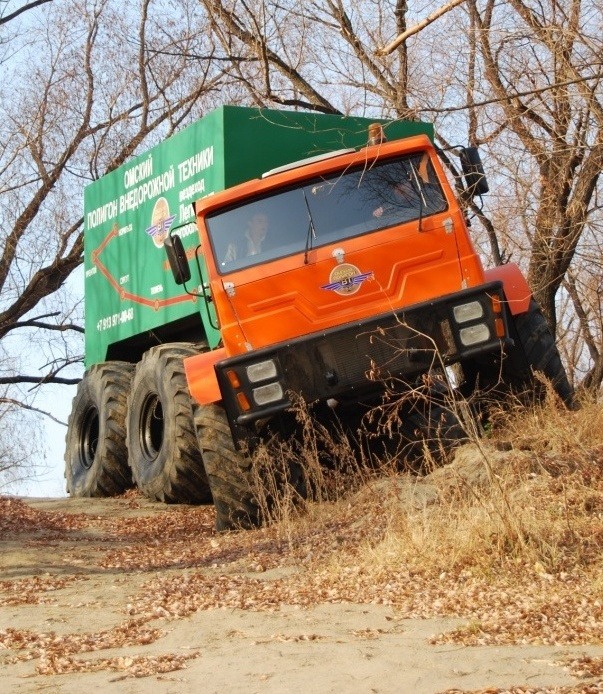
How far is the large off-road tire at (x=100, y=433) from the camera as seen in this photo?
14.4 metres

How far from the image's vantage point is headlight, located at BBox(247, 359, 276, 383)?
979 cm

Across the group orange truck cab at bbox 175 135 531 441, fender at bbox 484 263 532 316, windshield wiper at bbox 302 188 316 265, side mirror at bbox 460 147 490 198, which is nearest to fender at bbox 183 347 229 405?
orange truck cab at bbox 175 135 531 441

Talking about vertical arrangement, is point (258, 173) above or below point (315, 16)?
below

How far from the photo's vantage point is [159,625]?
6.94 metres

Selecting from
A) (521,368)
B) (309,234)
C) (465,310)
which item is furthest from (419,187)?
(521,368)

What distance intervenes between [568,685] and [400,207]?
225 inches

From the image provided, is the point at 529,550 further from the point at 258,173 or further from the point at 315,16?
the point at 315,16

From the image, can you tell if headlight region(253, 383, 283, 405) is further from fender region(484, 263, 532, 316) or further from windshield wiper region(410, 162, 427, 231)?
fender region(484, 263, 532, 316)

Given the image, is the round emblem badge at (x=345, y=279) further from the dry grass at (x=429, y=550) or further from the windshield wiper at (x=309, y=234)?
the dry grass at (x=429, y=550)

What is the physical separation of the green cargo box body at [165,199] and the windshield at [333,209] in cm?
78

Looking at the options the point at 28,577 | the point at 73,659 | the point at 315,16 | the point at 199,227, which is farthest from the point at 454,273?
the point at 315,16

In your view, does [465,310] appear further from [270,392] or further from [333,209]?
[270,392]

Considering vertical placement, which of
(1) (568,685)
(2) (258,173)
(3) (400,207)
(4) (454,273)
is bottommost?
(1) (568,685)

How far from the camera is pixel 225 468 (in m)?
10.4
